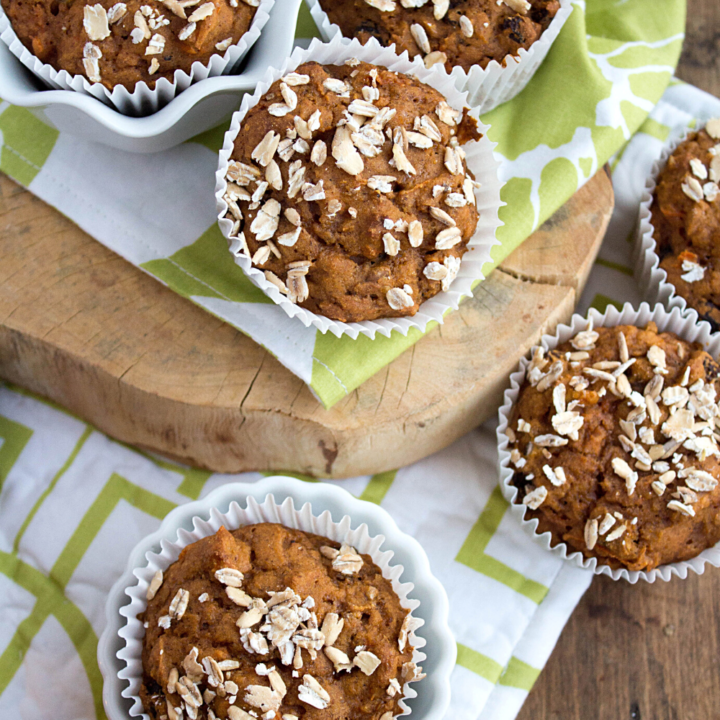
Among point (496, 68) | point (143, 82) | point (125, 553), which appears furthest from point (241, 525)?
point (496, 68)

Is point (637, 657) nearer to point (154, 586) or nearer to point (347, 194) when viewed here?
point (154, 586)

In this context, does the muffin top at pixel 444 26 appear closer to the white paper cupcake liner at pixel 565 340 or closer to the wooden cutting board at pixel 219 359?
the wooden cutting board at pixel 219 359

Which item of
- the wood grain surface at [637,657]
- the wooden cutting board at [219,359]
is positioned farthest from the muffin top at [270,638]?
the wood grain surface at [637,657]

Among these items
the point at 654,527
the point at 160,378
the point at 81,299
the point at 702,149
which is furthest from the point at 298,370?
the point at 702,149

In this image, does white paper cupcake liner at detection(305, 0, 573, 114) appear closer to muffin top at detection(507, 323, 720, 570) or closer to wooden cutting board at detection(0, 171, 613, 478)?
wooden cutting board at detection(0, 171, 613, 478)

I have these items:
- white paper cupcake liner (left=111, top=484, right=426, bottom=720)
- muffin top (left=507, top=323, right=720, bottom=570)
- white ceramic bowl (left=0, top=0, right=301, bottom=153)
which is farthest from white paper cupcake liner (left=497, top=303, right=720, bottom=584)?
white ceramic bowl (left=0, top=0, right=301, bottom=153)

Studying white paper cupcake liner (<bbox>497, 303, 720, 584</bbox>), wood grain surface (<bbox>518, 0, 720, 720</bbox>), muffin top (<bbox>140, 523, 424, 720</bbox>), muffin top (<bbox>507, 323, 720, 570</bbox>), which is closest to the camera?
muffin top (<bbox>140, 523, 424, 720</bbox>)
